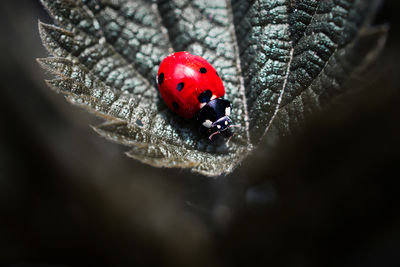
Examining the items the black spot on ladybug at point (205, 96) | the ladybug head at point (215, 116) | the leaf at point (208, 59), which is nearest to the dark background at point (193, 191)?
the leaf at point (208, 59)

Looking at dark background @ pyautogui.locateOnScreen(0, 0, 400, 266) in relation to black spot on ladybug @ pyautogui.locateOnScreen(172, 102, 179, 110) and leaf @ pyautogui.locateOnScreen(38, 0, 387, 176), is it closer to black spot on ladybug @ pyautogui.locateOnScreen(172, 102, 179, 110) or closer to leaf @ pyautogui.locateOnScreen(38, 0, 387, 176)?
leaf @ pyautogui.locateOnScreen(38, 0, 387, 176)

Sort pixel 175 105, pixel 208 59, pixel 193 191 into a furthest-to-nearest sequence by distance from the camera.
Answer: pixel 193 191, pixel 208 59, pixel 175 105

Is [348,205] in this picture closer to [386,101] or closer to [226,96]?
[386,101]

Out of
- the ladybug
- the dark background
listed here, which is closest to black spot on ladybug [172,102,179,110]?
the ladybug

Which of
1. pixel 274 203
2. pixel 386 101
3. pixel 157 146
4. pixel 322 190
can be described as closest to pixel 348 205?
pixel 322 190

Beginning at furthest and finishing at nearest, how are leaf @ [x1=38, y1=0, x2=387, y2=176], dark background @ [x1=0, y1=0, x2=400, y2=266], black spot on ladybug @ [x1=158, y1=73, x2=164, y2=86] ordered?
1. black spot on ladybug @ [x1=158, y1=73, x2=164, y2=86]
2. dark background @ [x1=0, y1=0, x2=400, y2=266]
3. leaf @ [x1=38, y1=0, x2=387, y2=176]

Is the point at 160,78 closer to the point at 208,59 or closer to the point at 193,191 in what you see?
the point at 208,59

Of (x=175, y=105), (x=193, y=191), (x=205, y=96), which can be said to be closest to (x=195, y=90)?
(x=205, y=96)
